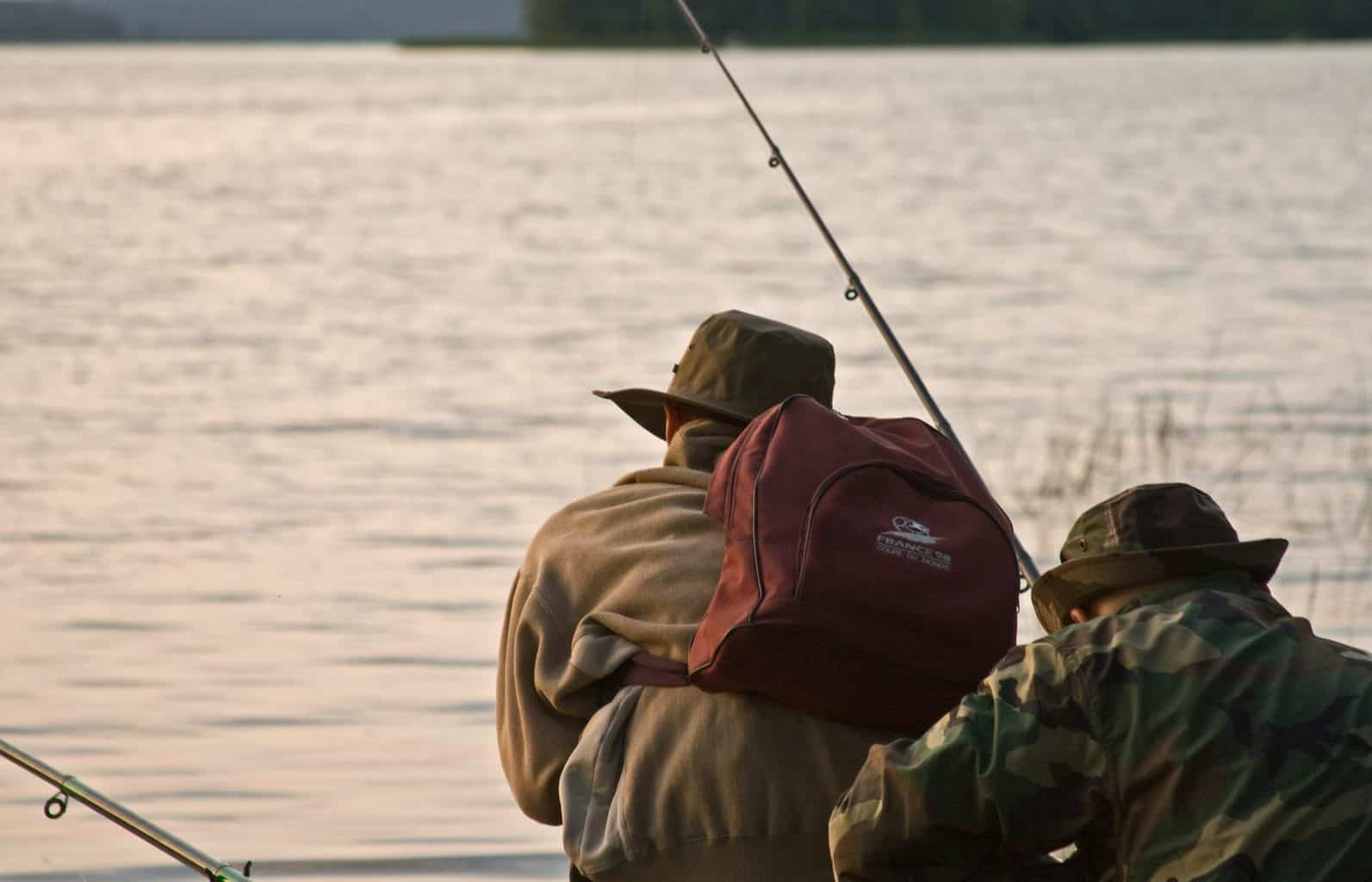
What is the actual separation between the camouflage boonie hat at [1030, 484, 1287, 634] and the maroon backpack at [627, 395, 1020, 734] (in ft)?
0.96

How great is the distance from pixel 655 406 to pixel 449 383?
10.9 m

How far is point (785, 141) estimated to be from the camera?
131 ft

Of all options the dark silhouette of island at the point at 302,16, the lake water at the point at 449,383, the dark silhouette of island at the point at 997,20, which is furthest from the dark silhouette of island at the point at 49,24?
the lake water at the point at 449,383

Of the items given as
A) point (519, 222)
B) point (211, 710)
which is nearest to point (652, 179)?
point (519, 222)

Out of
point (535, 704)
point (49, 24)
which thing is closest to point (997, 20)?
point (49, 24)

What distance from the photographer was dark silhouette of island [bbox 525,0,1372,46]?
81125mm

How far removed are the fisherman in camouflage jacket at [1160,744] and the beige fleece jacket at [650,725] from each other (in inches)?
16.6

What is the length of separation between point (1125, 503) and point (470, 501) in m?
7.97

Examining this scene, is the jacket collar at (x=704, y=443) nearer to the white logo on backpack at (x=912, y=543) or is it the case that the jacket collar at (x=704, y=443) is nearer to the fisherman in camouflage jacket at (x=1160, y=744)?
the white logo on backpack at (x=912, y=543)

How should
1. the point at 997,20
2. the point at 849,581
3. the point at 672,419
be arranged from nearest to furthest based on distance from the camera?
the point at 849,581 → the point at 672,419 → the point at 997,20

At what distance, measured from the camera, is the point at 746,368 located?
3.36 metres

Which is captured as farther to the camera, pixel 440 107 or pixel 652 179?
pixel 440 107

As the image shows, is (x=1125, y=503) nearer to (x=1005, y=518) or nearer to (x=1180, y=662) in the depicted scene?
(x=1180, y=662)

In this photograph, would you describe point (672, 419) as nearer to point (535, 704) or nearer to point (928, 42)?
point (535, 704)
